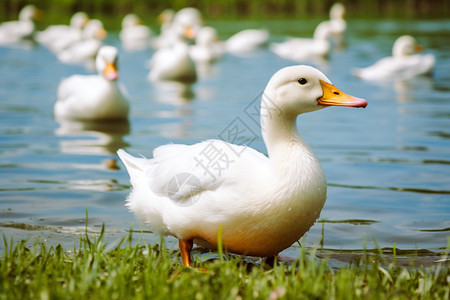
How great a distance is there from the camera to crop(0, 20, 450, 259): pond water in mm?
5734

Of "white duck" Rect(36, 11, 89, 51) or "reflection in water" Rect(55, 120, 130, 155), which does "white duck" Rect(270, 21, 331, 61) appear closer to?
"white duck" Rect(36, 11, 89, 51)

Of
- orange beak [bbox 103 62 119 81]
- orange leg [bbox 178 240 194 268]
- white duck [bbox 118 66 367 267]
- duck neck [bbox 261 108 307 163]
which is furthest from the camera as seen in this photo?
orange beak [bbox 103 62 119 81]

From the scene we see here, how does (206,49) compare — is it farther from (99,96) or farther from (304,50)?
(99,96)

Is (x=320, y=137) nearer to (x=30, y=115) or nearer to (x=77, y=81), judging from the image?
(x=77, y=81)

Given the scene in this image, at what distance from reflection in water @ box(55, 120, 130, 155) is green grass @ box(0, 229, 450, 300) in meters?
4.62

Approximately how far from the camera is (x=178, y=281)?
3641mm

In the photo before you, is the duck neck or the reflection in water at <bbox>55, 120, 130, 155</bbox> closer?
the duck neck

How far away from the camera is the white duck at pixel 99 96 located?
10.2 m

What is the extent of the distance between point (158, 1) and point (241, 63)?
20407mm

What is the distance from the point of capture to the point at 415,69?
1595cm

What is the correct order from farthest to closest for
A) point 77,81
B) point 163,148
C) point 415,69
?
point 415,69 < point 77,81 < point 163,148

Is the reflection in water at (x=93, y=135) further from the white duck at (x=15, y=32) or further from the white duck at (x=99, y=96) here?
the white duck at (x=15, y=32)

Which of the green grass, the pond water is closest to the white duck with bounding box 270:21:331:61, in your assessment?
the pond water

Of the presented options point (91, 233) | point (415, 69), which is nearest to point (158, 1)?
point (415, 69)
